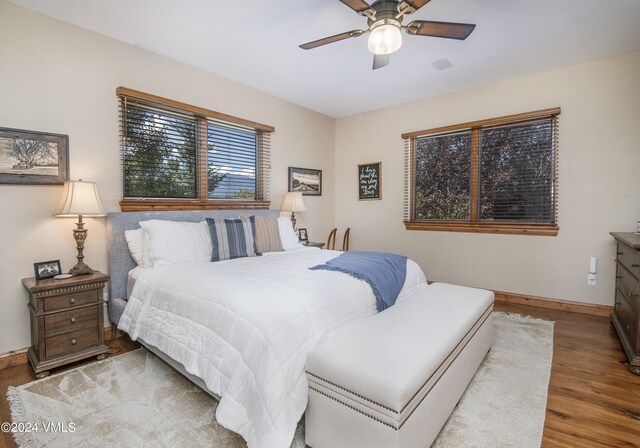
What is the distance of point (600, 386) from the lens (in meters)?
2.12

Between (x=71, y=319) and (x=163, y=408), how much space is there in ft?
3.74

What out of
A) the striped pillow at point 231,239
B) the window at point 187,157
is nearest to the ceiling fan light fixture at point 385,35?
the striped pillow at point 231,239

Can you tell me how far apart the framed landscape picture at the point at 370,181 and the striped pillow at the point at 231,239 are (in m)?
2.48

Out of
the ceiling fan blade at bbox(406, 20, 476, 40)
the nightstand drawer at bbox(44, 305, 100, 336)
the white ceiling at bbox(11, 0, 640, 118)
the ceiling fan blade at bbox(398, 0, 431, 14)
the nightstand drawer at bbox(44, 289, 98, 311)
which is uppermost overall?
the white ceiling at bbox(11, 0, 640, 118)

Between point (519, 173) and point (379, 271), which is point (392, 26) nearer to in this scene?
point (379, 271)

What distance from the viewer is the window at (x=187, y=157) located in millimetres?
3156

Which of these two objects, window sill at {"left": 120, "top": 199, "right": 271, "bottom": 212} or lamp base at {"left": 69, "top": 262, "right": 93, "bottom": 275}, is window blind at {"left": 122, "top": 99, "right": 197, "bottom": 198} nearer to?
window sill at {"left": 120, "top": 199, "right": 271, "bottom": 212}

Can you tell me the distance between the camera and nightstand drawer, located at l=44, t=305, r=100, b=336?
7.54 ft

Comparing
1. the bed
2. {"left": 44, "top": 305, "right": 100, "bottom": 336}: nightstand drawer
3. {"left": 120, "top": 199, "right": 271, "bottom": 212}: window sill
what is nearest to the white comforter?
the bed

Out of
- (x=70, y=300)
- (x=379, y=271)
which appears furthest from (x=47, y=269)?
(x=379, y=271)

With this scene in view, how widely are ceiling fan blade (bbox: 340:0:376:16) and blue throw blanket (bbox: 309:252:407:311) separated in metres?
1.78

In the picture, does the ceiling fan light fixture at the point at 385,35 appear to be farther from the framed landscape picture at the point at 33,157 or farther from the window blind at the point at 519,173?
the framed landscape picture at the point at 33,157

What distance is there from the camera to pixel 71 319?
7.87ft

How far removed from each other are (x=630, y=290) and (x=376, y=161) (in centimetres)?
342
